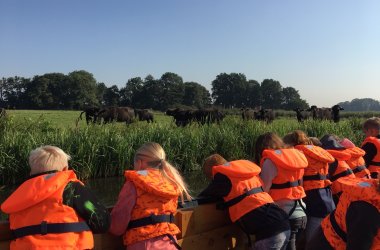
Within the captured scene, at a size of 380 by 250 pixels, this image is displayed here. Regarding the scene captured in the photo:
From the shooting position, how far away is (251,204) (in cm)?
336

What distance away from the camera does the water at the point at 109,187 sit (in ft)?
27.1

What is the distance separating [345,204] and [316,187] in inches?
70.9

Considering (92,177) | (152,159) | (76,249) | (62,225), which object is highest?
(152,159)

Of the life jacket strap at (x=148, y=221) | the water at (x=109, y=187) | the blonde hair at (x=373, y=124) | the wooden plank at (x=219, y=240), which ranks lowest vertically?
the water at (x=109, y=187)

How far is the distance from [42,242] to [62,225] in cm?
14

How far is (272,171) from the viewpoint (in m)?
3.71

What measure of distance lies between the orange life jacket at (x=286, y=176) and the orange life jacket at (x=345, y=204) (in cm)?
116

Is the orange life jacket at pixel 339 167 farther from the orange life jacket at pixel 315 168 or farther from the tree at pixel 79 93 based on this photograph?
the tree at pixel 79 93

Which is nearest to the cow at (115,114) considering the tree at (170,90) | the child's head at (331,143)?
the child's head at (331,143)

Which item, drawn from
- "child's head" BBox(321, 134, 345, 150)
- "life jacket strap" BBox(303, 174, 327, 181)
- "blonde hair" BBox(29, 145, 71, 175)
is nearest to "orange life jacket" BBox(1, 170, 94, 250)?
"blonde hair" BBox(29, 145, 71, 175)

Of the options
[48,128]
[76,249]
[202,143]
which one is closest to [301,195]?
[76,249]

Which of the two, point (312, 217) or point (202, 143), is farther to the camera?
point (202, 143)

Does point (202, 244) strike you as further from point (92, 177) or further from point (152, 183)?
point (92, 177)

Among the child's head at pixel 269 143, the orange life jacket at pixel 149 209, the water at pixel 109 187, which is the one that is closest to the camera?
the orange life jacket at pixel 149 209
